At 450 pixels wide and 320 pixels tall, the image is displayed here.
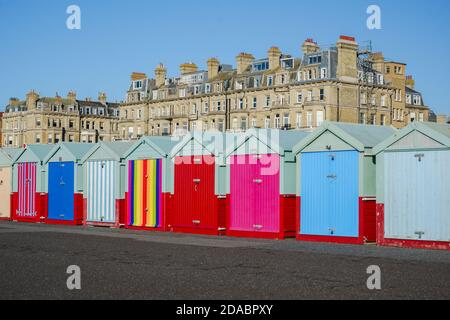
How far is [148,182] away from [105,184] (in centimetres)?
299

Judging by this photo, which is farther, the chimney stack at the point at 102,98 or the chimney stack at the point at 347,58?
the chimney stack at the point at 102,98

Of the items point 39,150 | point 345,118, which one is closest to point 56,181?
point 39,150

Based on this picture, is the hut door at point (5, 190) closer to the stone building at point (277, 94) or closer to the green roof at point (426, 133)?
the green roof at point (426, 133)

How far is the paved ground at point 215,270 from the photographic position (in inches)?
485

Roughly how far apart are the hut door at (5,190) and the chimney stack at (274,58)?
5408 centimetres

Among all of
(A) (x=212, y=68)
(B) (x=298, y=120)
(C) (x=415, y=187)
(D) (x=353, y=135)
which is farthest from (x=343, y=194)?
(A) (x=212, y=68)

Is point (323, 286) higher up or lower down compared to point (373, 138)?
lower down

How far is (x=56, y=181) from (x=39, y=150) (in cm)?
284

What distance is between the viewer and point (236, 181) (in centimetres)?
2720

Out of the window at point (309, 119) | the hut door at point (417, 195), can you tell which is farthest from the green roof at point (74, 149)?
the window at point (309, 119)

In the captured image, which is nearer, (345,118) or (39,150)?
(39,150)

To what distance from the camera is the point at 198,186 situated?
28625 millimetres

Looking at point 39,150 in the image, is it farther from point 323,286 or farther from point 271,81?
point 271,81

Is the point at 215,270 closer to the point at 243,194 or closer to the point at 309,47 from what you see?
the point at 243,194
